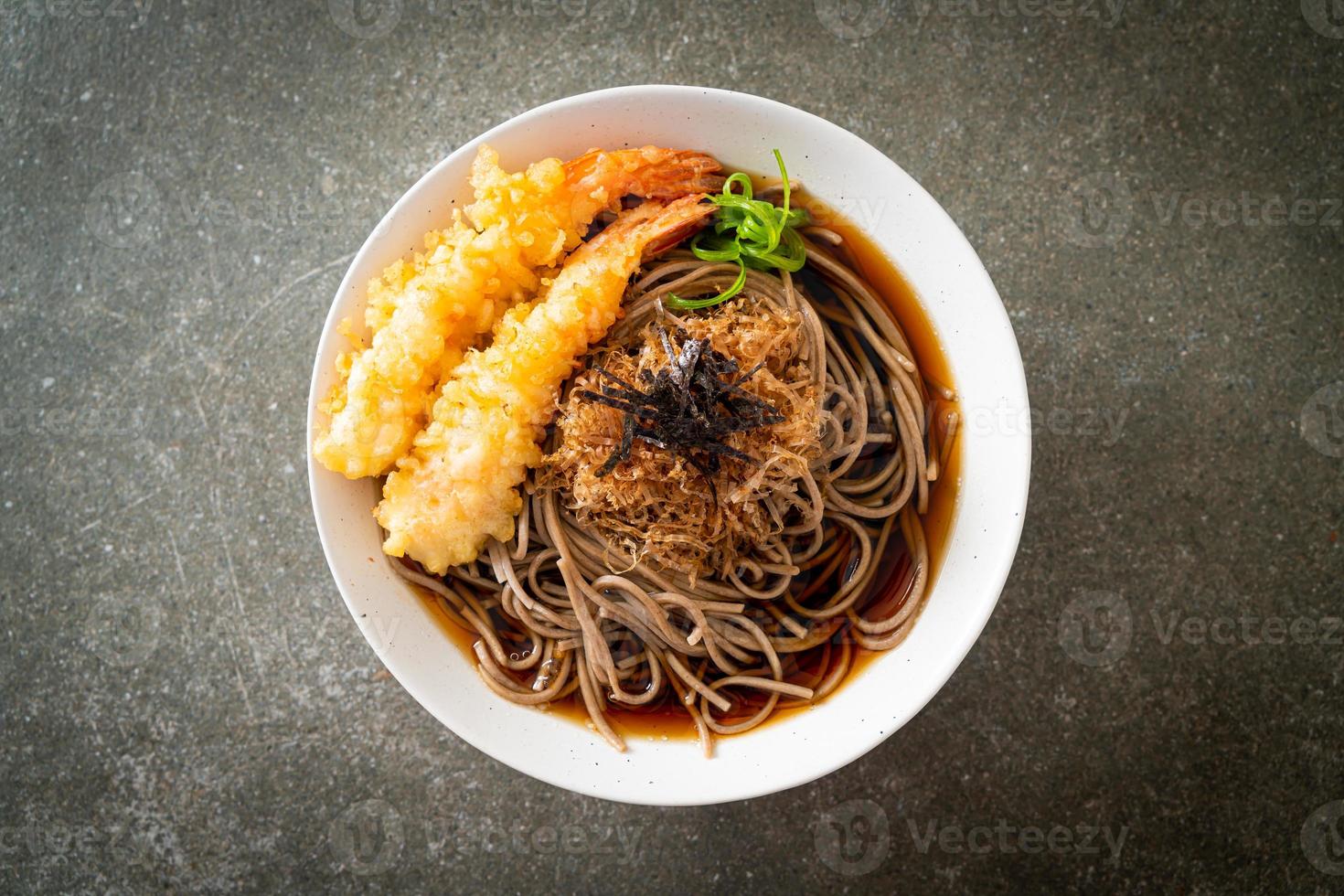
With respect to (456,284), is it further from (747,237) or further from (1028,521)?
(1028,521)

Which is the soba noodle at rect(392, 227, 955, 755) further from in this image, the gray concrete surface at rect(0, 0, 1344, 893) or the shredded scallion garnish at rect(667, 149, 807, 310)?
the gray concrete surface at rect(0, 0, 1344, 893)

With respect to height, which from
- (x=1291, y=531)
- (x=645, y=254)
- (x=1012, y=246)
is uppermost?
(x=645, y=254)

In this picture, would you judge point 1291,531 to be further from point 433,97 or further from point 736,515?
point 433,97

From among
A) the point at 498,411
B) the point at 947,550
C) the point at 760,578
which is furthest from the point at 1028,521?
the point at 498,411

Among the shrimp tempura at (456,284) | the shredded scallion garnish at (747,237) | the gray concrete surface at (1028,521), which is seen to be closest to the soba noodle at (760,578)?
the shredded scallion garnish at (747,237)

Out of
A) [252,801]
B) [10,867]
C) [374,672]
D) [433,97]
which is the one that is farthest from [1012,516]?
[10,867]

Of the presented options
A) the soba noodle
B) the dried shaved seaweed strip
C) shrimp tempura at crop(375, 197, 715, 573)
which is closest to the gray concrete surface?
the soba noodle
